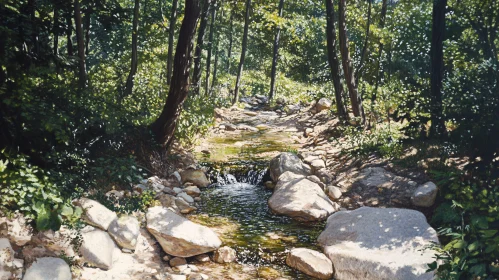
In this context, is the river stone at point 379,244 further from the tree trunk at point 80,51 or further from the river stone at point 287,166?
the tree trunk at point 80,51

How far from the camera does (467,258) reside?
429cm

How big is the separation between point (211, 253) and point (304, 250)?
139 cm

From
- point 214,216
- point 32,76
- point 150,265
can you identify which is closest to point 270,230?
point 214,216

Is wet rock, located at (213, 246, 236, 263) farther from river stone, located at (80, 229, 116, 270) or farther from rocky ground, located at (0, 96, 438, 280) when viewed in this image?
river stone, located at (80, 229, 116, 270)

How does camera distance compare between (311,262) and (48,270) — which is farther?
(311,262)

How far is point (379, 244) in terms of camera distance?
19.5 feet

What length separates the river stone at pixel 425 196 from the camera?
7492mm

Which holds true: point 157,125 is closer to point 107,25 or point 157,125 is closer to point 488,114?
point 107,25

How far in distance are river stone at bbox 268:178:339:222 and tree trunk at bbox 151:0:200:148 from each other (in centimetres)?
277

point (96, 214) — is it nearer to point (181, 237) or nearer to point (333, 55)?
point (181, 237)

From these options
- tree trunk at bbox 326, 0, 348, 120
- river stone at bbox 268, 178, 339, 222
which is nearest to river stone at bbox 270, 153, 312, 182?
river stone at bbox 268, 178, 339, 222

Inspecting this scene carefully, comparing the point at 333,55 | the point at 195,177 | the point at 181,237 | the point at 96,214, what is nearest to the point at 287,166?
the point at 195,177

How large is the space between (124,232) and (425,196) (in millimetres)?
5329

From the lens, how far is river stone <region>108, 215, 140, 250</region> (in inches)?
224
